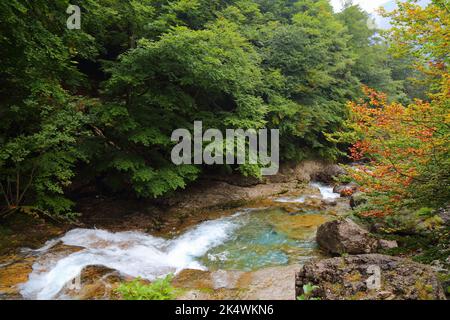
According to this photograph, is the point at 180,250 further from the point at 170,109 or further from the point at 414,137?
the point at 414,137

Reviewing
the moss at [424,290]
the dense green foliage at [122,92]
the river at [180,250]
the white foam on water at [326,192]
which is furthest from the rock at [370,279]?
the white foam on water at [326,192]

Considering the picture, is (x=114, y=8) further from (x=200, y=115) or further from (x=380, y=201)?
(x=380, y=201)

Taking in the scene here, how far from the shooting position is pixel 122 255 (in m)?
6.42

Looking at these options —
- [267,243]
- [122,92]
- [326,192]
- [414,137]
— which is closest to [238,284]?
[267,243]

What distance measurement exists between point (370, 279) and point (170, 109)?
23.7 ft

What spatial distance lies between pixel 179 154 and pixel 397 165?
6888 millimetres

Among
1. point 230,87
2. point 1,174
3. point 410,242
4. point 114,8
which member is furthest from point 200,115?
point 410,242

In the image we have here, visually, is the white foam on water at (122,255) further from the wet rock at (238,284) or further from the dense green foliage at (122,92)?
the dense green foliage at (122,92)

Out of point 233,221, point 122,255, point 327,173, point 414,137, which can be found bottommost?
point 122,255

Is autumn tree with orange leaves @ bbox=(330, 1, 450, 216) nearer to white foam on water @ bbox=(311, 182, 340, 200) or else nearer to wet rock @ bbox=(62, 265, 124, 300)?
wet rock @ bbox=(62, 265, 124, 300)

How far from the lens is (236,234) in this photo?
27.7ft

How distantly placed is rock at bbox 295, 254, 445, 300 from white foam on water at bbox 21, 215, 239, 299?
3.33 meters

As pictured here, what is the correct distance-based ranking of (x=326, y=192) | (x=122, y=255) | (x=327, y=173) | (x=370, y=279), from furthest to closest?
(x=327, y=173) → (x=326, y=192) → (x=122, y=255) → (x=370, y=279)
